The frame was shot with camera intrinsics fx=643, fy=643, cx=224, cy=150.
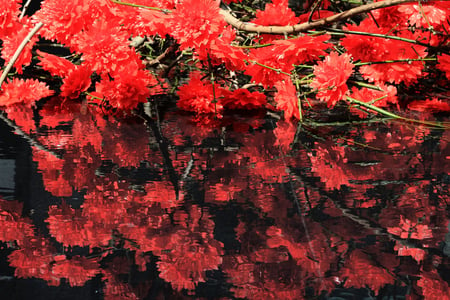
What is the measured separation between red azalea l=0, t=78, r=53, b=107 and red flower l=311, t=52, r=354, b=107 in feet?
1.96

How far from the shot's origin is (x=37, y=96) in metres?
1.31

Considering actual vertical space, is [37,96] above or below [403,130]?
below

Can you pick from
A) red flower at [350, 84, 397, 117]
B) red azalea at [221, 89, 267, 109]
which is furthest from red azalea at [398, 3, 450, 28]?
red azalea at [221, 89, 267, 109]

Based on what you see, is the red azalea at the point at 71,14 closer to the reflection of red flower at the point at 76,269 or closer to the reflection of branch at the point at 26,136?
the reflection of branch at the point at 26,136

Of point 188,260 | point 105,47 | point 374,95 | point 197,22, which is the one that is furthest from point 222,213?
point 374,95

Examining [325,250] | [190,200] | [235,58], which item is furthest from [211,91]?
[325,250]

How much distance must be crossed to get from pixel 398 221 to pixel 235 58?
47cm

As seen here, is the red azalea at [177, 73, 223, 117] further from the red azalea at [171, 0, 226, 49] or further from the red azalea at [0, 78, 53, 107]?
the red azalea at [0, 78, 53, 107]

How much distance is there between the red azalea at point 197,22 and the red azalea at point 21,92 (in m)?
0.48

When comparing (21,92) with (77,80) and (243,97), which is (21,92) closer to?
(77,80)

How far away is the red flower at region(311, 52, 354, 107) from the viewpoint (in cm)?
100

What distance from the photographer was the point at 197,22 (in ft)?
3.03

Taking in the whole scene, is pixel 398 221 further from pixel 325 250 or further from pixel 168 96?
pixel 168 96

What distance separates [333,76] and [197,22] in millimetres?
237
